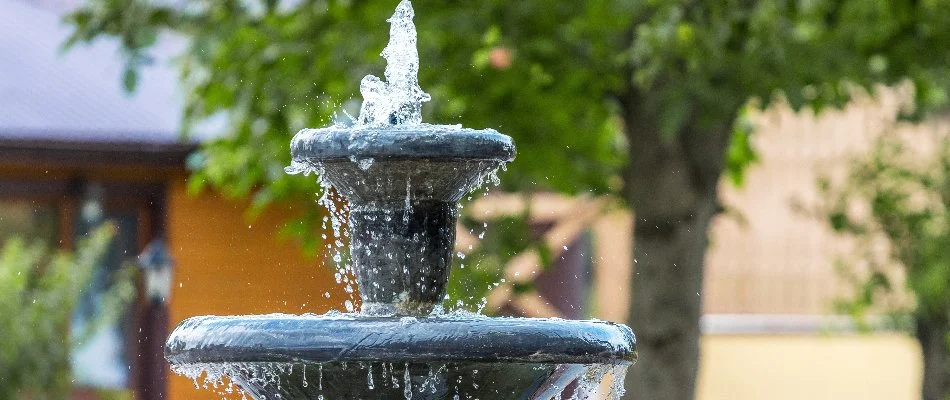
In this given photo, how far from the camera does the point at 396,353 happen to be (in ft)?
12.1

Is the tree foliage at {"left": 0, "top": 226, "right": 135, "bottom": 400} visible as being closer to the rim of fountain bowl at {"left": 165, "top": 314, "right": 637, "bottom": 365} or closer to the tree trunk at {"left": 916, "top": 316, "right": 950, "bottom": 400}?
the tree trunk at {"left": 916, "top": 316, "right": 950, "bottom": 400}

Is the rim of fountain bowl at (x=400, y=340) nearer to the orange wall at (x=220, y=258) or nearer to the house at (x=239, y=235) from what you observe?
the house at (x=239, y=235)

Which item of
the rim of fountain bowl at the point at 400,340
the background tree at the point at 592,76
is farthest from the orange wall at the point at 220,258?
the rim of fountain bowl at the point at 400,340

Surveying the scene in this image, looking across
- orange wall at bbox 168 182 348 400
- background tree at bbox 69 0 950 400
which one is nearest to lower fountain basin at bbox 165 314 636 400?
background tree at bbox 69 0 950 400

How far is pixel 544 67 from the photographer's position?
8648mm

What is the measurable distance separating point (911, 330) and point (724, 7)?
18.4 ft

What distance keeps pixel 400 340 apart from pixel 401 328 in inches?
1.3

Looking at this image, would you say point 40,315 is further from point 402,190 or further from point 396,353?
point 396,353

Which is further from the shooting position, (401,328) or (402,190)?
(402,190)

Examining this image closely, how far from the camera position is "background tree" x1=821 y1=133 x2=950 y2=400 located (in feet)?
41.0

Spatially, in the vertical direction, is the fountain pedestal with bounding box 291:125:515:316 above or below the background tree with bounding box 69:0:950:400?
below

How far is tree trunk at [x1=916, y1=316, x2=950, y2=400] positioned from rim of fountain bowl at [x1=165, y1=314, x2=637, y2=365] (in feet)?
30.1

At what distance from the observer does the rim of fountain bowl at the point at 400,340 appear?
3.69 metres

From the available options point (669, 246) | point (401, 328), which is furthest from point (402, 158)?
point (669, 246)
